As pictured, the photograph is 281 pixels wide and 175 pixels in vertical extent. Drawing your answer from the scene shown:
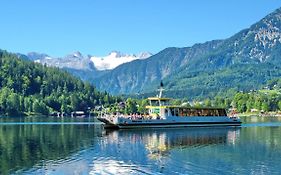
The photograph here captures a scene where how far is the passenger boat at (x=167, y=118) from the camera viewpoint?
467 feet

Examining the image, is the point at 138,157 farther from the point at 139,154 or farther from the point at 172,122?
the point at 172,122

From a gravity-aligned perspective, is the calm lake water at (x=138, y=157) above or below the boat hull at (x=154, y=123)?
below

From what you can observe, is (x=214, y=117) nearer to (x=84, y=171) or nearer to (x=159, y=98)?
(x=159, y=98)

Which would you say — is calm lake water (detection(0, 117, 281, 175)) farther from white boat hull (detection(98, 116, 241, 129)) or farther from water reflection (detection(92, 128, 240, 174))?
white boat hull (detection(98, 116, 241, 129))

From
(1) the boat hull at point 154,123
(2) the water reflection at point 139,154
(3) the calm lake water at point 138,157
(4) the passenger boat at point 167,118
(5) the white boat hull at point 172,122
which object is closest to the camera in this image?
(3) the calm lake water at point 138,157

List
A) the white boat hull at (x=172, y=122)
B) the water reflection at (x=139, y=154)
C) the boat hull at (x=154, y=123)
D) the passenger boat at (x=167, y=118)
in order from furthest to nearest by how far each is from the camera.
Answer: the passenger boat at (x=167, y=118)
the white boat hull at (x=172, y=122)
the boat hull at (x=154, y=123)
the water reflection at (x=139, y=154)

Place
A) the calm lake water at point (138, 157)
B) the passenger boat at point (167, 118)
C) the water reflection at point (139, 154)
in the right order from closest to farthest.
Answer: the calm lake water at point (138, 157), the water reflection at point (139, 154), the passenger boat at point (167, 118)

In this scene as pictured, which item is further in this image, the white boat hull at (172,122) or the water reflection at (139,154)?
the white boat hull at (172,122)

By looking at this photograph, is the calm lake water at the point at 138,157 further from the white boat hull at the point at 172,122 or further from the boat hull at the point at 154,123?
the white boat hull at the point at 172,122

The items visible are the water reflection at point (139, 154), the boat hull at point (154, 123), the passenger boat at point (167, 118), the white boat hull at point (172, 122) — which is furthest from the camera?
the passenger boat at point (167, 118)

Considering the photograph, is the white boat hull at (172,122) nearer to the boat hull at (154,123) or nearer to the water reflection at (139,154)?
the boat hull at (154,123)

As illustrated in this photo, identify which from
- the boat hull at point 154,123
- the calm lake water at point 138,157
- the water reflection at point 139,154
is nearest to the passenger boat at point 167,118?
the boat hull at point 154,123

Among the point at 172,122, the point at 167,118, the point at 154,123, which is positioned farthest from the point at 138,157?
the point at 172,122

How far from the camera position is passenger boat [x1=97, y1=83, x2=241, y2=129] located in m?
142
